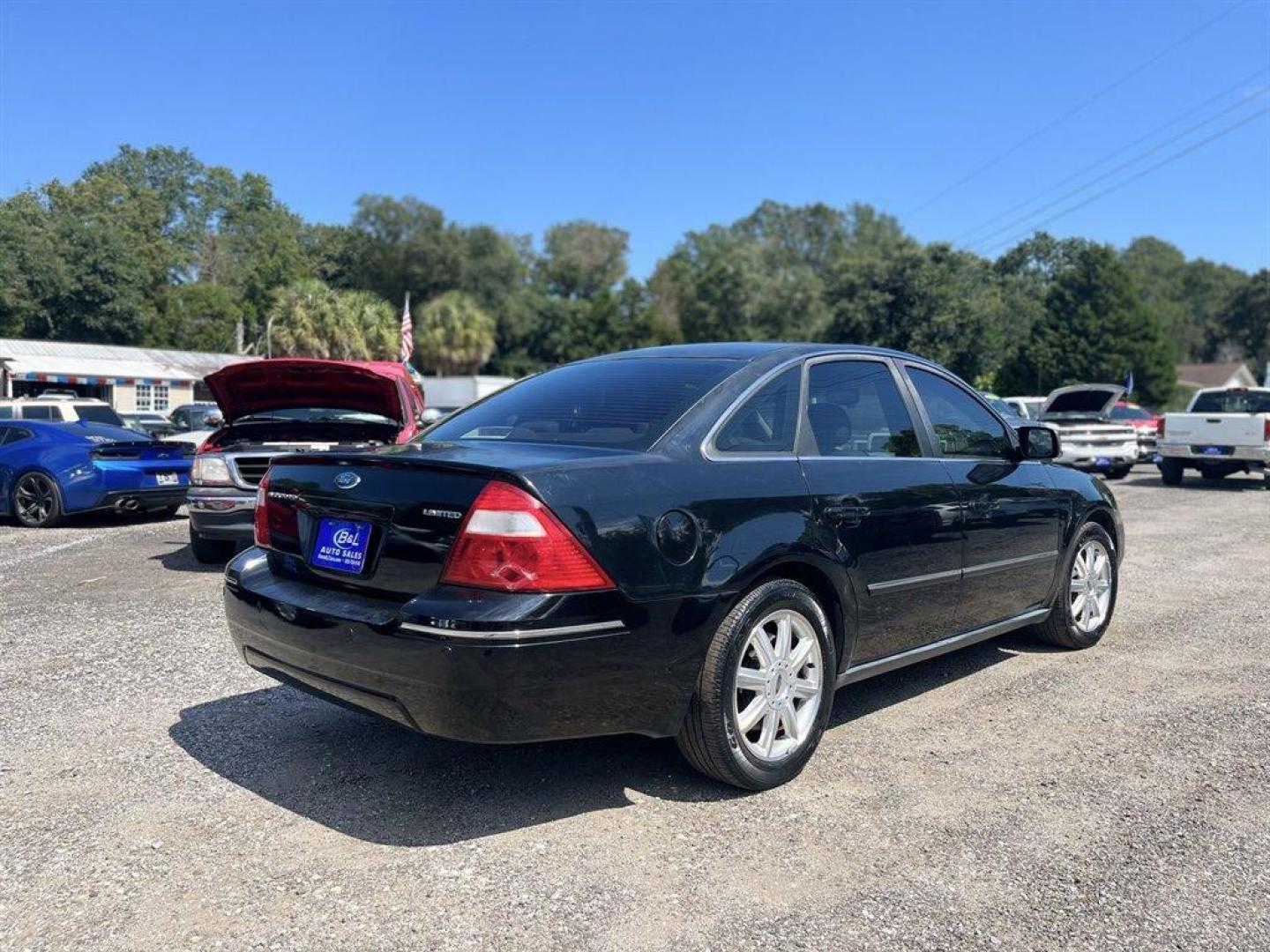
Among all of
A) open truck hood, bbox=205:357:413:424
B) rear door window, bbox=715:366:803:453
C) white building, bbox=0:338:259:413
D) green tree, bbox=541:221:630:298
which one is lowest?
rear door window, bbox=715:366:803:453

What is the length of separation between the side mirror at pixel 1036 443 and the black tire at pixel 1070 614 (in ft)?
1.87

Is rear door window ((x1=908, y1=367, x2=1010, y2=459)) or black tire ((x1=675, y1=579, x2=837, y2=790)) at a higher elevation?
rear door window ((x1=908, y1=367, x2=1010, y2=459))

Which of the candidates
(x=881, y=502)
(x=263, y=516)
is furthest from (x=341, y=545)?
(x=881, y=502)

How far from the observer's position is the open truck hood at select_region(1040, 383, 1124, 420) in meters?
18.7

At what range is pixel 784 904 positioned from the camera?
9.00 feet

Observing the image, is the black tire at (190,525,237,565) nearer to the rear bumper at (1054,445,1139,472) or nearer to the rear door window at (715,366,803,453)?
the rear door window at (715,366,803,453)

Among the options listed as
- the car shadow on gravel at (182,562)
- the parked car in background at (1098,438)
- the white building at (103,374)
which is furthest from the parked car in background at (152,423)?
the parked car in background at (1098,438)

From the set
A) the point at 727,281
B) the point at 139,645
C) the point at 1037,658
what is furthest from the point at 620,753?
the point at 727,281

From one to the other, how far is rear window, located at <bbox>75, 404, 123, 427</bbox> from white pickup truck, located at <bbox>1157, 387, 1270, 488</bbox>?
770 inches

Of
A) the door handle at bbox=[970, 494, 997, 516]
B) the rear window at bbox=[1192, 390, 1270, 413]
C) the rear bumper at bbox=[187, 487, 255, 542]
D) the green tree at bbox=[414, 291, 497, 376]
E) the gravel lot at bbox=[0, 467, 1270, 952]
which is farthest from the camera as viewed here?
the green tree at bbox=[414, 291, 497, 376]

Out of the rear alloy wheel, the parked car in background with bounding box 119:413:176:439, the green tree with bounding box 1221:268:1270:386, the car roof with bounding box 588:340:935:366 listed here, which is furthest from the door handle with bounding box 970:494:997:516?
the green tree with bounding box 1221:268:1270:386

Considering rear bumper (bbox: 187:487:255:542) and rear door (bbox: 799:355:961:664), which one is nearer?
rear door (bbox: 799:355:961:664)

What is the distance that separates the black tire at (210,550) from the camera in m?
8.02

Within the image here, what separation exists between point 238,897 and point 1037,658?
4221mm
